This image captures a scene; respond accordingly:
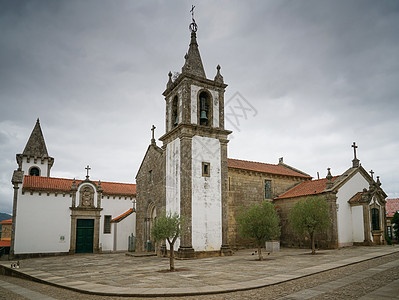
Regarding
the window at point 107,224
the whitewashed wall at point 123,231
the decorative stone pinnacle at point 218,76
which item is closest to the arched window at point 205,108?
the decorative stone pinnacle at point 218,76

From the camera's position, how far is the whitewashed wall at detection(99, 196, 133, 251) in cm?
3139

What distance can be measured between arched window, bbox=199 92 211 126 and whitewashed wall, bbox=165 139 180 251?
8.94 ft

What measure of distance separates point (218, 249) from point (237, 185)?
6506 millimetres

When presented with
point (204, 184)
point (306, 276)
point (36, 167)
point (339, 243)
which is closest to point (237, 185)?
point (204, 184)

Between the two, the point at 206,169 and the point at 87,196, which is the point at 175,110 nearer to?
the point at 206,169

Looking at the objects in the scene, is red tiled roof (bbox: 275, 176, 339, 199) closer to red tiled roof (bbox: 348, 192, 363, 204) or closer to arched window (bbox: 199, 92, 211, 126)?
red tiled roof (bbox: 348, 192, 363, 204)

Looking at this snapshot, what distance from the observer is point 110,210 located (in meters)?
32.5

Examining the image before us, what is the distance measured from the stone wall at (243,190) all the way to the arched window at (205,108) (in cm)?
487

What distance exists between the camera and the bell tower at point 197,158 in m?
21.6

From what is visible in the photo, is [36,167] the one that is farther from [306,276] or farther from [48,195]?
[306,276]

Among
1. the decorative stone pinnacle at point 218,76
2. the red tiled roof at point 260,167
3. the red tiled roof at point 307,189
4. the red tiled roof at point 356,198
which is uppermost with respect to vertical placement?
the decorative stone pinnacle at point 218,76

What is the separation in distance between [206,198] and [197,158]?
2937 mm

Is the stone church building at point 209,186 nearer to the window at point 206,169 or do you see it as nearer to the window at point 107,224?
the window at point 206,169

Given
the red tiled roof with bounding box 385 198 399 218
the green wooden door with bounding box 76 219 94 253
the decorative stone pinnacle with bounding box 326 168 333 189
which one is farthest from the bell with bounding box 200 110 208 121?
the red tiled roof with bounding box 385 198 399 218
